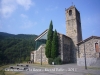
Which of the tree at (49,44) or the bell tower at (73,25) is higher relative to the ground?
the bell tower at (73,25)

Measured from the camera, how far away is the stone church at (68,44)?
22616mm

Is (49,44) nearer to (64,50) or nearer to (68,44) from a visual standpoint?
(64,50)

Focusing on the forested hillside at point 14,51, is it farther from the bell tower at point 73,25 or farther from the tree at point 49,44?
the bell tower at point 73,25

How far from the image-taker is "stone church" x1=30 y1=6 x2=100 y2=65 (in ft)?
74.2

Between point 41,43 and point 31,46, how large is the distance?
634 inches

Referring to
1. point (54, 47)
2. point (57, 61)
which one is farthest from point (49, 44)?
point (57, 61)

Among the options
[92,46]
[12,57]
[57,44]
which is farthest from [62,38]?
[12,57]

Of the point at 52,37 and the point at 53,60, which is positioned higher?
the point at 52,37

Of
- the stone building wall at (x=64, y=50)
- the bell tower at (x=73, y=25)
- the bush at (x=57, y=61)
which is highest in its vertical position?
the bell tower at (x=73, y=25)

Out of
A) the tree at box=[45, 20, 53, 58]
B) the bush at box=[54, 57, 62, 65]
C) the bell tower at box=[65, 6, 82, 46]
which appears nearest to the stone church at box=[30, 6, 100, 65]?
the bell tower at box=[65, 6, 82, 46]

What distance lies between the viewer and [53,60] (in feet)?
69.7

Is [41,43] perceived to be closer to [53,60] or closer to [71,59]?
[53,60]

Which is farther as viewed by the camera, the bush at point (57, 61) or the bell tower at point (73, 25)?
the bell tower at point (73, 25)

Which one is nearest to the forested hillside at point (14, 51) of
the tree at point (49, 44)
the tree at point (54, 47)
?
the tree at point (49, 44)
